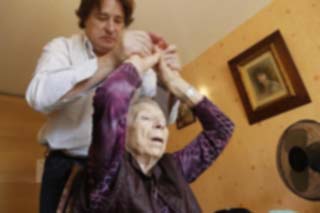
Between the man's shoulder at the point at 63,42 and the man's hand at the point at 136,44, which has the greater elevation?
the man's shoulder at the point at 63,42

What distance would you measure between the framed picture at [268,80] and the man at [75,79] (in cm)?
75

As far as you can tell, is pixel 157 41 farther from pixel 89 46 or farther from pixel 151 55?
pixel 89 46

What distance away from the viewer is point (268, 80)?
4.99ft

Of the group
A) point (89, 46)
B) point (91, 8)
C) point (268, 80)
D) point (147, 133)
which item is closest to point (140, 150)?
point (147, 133)

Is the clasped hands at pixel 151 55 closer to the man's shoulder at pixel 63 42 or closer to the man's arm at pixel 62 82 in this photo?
the man's arm at pixel 62 82

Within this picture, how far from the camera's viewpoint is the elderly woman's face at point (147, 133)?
2.81ft

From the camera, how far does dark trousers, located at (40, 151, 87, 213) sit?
2.86 ft

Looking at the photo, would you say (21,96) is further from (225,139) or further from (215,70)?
(225,139)

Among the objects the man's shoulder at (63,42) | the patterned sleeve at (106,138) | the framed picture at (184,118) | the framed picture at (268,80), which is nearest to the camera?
the patterned sleeve at (106,138)

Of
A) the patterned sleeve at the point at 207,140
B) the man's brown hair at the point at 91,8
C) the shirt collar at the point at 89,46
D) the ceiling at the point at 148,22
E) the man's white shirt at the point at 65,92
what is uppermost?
the ceiling at the point at 148,22

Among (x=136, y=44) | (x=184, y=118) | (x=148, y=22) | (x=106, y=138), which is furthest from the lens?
(x=184, y=118)

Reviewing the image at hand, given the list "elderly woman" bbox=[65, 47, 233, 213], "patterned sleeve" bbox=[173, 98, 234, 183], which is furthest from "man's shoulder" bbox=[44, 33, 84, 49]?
"patterned sleeve" bbox=[173, 98, 234, 183]

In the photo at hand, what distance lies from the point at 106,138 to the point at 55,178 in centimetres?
27

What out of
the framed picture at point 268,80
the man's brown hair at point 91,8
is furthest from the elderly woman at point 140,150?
the framed picture at point 268,80
